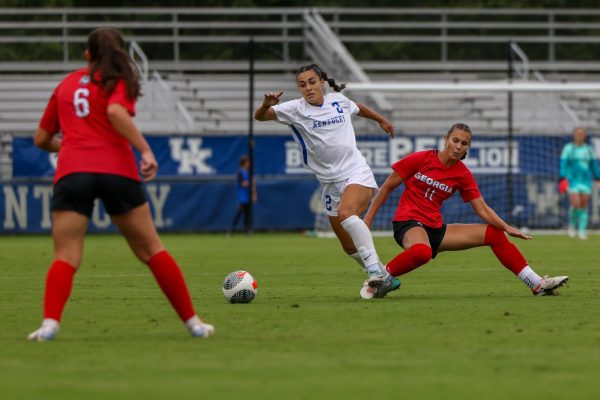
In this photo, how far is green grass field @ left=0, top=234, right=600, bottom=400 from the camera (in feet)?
19.9

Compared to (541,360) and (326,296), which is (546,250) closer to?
(326,296)

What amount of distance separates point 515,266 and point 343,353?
13.4 ft

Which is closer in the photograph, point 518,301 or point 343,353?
point 343,353

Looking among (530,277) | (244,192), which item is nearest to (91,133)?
(530,277)

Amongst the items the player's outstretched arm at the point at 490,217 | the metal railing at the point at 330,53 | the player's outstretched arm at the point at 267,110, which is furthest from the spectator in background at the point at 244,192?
the player's outstretched arm at the point at 490,217

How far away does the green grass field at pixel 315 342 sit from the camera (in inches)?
239

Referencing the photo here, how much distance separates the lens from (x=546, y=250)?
62.7 ft

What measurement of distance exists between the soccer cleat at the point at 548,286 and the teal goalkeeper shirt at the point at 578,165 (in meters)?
13.1

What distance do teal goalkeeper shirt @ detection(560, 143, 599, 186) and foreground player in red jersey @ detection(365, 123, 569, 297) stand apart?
514 inches

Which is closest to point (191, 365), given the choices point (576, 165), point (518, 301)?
point (518, 301)

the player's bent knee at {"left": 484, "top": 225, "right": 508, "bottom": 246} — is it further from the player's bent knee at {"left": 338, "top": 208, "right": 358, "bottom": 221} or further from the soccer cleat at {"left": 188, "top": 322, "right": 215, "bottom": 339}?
the soccer cleat at {"left": 188, "top": 322, "right": 215, "bottom": 339}

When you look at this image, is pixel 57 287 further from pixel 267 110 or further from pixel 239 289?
pixel 267 110

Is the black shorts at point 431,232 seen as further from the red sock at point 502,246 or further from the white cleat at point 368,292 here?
the white cleat at point 368,292

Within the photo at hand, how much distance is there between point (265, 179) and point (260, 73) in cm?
662
